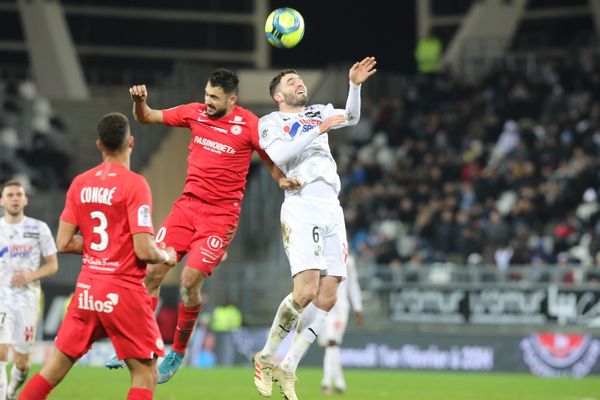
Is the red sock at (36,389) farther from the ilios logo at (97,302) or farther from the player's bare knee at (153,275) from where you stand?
the player's bare knee at (153,275)

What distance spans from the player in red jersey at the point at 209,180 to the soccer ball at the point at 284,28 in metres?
0.57

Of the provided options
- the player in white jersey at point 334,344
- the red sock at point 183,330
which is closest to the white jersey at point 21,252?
the red sock at point 183,330

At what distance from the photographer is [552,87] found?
103 feet

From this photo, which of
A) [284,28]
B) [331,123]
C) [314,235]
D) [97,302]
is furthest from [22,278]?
[97,302]

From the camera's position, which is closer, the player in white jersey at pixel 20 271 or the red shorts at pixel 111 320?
the red shorts at pixel 111 320

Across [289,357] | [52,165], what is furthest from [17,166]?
[289,357]

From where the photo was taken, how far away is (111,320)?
882 centimetres

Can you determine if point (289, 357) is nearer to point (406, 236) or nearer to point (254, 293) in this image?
point (254, 293)

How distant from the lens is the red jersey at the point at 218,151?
11.5 metres

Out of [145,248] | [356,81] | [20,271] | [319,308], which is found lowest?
[319,308]

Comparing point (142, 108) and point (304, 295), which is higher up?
point (142, 108)

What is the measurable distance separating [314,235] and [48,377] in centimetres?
341

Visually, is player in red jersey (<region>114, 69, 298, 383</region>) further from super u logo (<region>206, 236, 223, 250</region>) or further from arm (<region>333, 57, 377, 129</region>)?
arm (<region>333, 57, 377, 129</region>)

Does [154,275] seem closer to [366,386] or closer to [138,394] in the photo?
[138,394]
